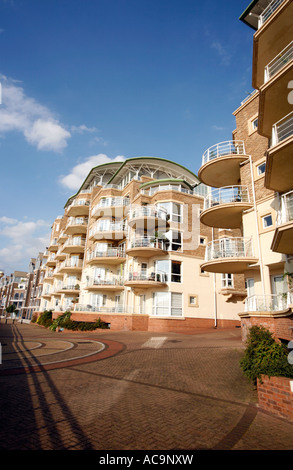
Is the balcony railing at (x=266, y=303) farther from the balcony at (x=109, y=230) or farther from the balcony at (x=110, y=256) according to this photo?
the balcony at (x=109, y=230)

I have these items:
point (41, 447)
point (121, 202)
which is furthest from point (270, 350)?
point (121, 202)

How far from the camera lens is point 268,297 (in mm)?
12969

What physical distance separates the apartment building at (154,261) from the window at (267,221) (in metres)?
11.0

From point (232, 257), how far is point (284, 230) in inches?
209

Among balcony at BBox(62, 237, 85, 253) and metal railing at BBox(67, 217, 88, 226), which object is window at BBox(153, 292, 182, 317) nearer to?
balcony at BBox(62, 237, 85, 253)

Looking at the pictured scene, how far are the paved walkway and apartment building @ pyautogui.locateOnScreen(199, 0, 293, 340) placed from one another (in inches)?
155

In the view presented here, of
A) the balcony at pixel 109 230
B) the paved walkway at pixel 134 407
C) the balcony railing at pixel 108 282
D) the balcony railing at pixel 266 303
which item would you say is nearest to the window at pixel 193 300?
the balcony railing at pixel 108 282

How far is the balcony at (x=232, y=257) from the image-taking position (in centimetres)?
1390

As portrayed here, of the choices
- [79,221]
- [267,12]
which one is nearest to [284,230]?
[267,12]

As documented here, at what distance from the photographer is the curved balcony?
24.8 meters

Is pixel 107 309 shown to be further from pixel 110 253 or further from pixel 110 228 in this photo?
pixel 110 228

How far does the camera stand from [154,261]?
25.0m

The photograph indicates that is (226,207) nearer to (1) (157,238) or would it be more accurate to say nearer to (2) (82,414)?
(1) (157,238)
